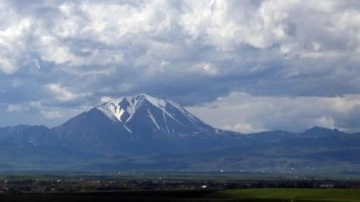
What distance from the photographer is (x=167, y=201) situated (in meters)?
135

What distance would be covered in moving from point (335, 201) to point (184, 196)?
92.9 ft

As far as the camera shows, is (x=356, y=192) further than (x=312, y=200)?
Yes

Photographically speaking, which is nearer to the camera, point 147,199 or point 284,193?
point 147,199

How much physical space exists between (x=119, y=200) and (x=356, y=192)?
4018 cm

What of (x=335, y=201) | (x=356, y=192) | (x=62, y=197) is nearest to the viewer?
(x=335, y=201)

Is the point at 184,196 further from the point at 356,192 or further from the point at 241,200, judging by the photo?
the point at 356,192

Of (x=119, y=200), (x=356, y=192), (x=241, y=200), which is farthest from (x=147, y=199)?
(x=356, y=192)

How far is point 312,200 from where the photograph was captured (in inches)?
5300

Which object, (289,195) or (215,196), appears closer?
(289,195)

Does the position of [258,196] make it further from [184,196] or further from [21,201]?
[21,201]

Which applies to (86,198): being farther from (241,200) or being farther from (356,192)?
(356,192)

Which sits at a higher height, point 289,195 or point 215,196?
point 215,196

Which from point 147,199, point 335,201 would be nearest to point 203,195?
point 147,199

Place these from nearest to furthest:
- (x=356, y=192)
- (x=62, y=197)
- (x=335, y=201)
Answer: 1. (x=335, y=201)
2. (x=62, y=197)
3. (x=356, y=192)
